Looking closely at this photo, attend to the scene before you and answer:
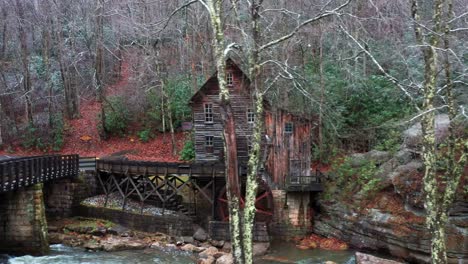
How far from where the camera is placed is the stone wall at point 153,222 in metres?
23.4

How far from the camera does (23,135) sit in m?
34.8

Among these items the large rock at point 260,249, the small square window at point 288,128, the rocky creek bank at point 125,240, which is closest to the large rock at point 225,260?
Result: the rocky creek bank at point 125,240

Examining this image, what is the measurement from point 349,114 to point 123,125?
16567 mm

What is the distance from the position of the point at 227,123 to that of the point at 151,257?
1202cm

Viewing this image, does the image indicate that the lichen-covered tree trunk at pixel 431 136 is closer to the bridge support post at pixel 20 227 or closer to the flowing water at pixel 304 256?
the flowing water at pixel 304 256

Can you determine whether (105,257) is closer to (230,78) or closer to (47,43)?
(230,78)

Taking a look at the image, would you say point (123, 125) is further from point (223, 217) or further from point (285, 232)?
point (285, 232)

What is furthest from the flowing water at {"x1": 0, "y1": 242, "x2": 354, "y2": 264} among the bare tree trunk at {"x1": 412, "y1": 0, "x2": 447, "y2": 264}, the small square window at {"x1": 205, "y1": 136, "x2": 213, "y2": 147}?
the bare tree trunk at {"x1": 412, "y1": 0, "x2": 447, "y2": 264}

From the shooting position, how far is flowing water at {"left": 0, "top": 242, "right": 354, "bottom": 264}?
776 inches

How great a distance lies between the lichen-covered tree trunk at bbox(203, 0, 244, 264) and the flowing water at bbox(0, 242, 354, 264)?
951 centimetres

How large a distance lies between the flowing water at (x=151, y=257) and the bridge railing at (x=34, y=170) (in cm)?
314

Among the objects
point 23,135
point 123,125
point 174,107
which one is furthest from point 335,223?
point 23,135

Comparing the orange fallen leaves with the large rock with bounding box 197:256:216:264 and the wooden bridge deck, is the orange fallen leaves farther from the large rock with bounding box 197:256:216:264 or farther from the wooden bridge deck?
the wooden bridge deck

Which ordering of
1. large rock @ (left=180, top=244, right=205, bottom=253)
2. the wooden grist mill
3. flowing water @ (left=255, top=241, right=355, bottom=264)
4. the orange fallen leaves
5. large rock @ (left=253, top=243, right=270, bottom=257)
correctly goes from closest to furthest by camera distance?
flowing water @ (left=255, top=241, right=355, bottom=264)
large rock @ (left=253, top=243, right=270, bottom=257)
the orange fallen leaves
large rock @ (left=180, top=244, right=205, bottom=253)
the wooden grist mill
